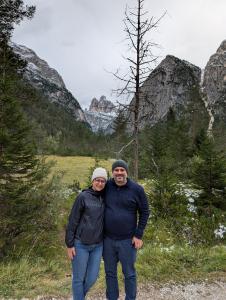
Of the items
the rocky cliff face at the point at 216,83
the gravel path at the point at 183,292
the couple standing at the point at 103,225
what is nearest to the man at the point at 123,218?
the couple standing at the point at 103,225

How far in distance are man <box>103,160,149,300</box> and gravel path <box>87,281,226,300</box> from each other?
1258mm

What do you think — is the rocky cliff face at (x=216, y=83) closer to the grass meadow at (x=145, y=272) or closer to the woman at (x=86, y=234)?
the grass meadow at (x=145, y=272)

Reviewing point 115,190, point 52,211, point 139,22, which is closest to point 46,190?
point 52,211

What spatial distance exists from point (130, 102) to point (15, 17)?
5.23m

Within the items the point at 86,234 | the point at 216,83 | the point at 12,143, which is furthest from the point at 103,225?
the point at 216,83

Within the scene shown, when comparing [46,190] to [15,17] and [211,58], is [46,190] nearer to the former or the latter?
[15,17]

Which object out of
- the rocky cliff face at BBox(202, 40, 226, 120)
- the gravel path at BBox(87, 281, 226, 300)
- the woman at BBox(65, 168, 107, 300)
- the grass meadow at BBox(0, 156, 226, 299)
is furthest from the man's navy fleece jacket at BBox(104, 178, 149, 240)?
the rocky cliff face at BBox(202, 40, 226, 120)

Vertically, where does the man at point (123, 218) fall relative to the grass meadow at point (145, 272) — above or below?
above

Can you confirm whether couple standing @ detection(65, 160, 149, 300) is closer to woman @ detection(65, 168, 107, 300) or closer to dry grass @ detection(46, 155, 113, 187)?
woman @ detection(65, 168, 107, 300)

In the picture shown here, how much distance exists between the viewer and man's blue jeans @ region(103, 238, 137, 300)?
448cm

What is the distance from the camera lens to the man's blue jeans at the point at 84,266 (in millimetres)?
4371

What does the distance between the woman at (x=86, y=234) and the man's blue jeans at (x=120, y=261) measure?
14 cm

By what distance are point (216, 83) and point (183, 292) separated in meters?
124

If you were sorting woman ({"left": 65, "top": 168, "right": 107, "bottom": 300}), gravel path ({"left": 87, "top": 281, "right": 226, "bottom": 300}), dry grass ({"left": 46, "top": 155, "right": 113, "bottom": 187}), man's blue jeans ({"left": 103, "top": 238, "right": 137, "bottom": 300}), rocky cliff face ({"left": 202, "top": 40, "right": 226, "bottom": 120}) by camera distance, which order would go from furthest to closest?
rocky cliff face ({"left": 202, "top": 40, "right": 226, "bottom": 120}) < dry grass ({"left": 46, "top": 155, "right": 113, "bottom": 187}) < gravel path ({"left": 87, "top": 281, "right": 226, "bottom": 300}) < man's blue jeans ({"left": 103, "top": 238, "right": 137, "bottom": 300}) < woman ({"left": 65, "top": 168, "right": 107, "bottom": 300})
